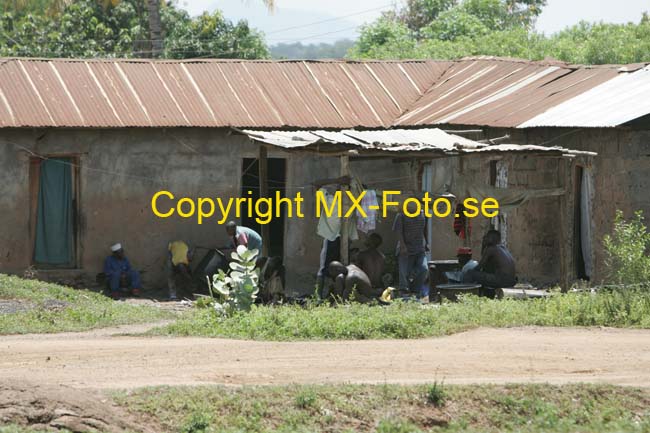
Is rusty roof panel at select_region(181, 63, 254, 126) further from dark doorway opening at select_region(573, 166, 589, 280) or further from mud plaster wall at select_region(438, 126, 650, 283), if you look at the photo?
dark doorway opening at select_region(573, 166, 589, 280)

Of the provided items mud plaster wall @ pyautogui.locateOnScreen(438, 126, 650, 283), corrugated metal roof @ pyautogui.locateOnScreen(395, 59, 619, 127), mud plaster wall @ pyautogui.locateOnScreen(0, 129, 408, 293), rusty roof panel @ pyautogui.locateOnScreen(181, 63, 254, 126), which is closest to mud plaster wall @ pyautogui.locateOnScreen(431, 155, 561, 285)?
mud plaster wall @ pyautogui.locateOnScreen(438, 126, 650, 283)

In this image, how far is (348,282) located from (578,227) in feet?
13.7

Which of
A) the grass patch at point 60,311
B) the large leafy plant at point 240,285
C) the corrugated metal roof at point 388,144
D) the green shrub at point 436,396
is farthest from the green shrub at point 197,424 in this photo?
the corrugated metal roof at point 388,144

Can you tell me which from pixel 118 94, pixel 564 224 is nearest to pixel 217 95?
pixel 118 94

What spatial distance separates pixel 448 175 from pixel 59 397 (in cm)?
962

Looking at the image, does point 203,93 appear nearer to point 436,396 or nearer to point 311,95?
point 311,95

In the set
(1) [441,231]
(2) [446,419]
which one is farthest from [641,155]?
(2) [446,419]

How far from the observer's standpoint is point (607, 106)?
17484mm

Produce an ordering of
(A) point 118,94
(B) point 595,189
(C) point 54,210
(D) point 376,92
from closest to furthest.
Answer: (B) point 595,189
(C) point 54,210
(A) point 118,94
(D) point 376,92

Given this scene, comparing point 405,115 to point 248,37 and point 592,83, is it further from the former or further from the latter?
point 248,37

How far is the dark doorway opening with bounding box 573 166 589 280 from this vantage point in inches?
725

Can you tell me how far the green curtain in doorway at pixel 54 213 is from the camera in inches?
790

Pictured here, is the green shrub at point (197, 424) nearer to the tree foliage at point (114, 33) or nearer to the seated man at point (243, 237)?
the seated man at point (243, 237)

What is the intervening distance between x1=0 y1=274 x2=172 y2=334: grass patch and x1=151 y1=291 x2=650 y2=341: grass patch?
1234 millimetres
